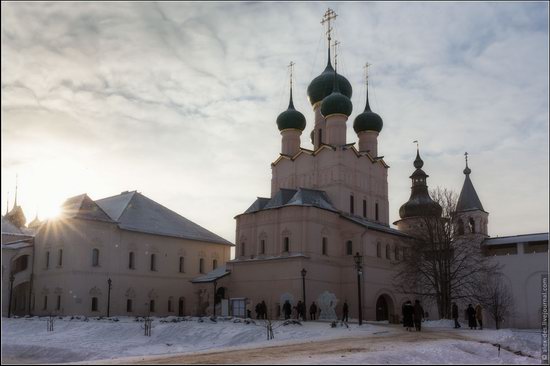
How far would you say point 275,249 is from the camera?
38.4 meters

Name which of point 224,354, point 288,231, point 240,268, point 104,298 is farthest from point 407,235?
point 224,354

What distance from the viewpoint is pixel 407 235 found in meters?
41.0

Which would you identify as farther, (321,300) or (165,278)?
(165,278)

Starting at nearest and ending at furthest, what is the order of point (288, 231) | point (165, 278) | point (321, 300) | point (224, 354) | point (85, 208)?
point (224, 354), point (321, 300), point (288, 231), point (85, 208), point (165, 278)

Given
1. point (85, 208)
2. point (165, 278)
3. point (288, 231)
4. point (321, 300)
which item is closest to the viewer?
point (321, 300)

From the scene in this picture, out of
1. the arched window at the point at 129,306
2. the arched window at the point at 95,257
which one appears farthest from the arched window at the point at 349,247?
the arched window at the point at 95,257

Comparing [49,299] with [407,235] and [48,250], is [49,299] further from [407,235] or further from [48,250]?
[407,235]

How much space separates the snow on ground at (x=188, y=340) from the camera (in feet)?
59.0

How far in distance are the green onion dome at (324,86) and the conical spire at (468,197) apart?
13.8 m

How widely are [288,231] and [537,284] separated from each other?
19476 millimetres

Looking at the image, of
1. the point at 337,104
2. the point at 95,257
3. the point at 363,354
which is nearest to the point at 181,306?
the point at 95,257

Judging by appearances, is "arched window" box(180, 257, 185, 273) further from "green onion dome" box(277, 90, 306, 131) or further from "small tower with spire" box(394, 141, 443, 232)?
"small tower with spire" box(394, 141, 443, 232)

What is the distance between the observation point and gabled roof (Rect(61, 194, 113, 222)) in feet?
132

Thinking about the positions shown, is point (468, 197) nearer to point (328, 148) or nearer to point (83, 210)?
point (328, 148)
